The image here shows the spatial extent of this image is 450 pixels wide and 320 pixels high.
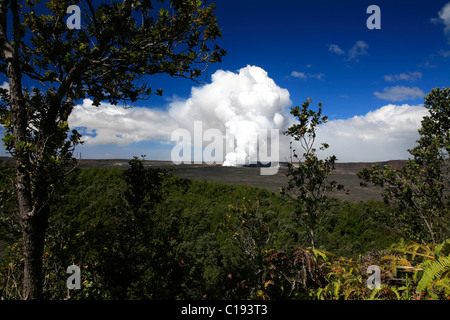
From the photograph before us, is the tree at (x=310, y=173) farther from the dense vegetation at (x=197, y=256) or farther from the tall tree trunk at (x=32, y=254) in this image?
the tall tree trunk at (x=32, y=254)

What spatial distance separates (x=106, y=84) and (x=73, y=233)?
143 inches

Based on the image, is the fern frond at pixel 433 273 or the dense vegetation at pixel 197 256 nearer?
the fern frond at pixel 433 273

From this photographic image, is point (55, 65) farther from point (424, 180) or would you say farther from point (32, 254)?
point (424, 180)

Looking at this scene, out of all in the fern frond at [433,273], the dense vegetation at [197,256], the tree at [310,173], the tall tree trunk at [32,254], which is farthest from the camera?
the tree at [310,173]

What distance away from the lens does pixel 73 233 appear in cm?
513

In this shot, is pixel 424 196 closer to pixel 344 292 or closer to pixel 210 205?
pixel 344 292

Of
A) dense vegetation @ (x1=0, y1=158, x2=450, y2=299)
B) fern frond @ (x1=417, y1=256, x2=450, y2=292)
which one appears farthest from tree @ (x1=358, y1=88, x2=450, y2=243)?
fern frond @ (x1=417, y1=256, x2=450, y2=292)

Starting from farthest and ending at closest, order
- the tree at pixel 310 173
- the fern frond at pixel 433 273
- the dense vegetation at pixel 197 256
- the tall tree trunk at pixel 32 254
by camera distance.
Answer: the tree at pixel 310 173 < the tall tree trunk at pixel 32 254 < the dense vegetation at pixel 197 256 < the fern frond at pixel 433 273

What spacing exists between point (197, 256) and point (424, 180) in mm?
9422

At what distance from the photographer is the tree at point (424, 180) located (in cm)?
638

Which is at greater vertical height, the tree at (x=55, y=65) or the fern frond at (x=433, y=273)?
the tree at (x=55, y=65)

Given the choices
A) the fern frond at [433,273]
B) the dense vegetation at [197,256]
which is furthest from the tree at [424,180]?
the fern frond at [433,273]

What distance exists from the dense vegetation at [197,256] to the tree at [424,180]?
29.5 inches

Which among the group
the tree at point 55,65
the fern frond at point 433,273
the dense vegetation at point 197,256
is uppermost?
the tree at point 55,65
